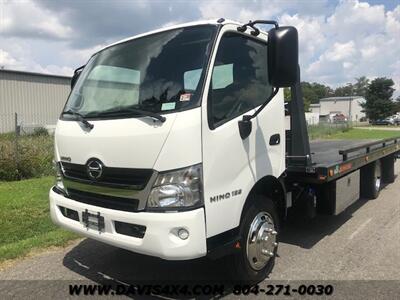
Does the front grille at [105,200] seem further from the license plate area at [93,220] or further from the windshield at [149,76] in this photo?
the windshield at [149,76]

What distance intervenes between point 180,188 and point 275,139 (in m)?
1.52

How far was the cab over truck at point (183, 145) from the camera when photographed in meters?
3.43

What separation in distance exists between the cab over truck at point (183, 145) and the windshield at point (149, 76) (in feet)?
0.04

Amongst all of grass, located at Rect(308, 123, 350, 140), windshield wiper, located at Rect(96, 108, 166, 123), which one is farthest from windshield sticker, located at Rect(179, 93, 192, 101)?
grass, located at Rect(308, 123, 350, 140)

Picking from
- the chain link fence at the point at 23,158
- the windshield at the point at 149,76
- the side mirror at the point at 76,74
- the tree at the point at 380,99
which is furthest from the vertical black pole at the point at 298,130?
the tree at the point at 380,99

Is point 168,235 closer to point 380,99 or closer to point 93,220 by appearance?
point 93,220

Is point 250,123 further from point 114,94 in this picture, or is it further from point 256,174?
point 114,94

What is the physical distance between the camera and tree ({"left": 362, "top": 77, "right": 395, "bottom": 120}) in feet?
245

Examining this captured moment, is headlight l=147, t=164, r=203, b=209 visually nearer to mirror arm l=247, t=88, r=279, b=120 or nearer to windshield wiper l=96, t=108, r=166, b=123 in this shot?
windshield wiper l=96, t=108, r=166, b=123

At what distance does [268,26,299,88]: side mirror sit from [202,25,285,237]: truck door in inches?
16.9

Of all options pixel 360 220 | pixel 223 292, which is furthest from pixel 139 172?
pixel 360 220

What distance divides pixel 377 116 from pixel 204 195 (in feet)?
258

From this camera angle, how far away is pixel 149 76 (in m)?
3.90

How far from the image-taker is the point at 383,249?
536 cm
